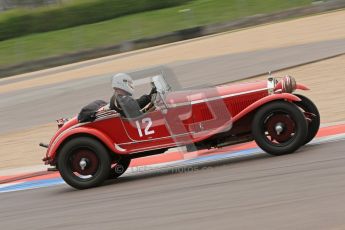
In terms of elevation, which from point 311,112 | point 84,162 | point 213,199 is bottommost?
point 213,199

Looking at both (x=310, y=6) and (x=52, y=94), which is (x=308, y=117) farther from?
(x=310, y=6)

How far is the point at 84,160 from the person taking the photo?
8.45 metres

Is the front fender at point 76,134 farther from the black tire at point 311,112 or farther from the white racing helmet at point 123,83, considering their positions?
the black tire at point 311,112

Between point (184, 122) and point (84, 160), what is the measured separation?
139 centimetres

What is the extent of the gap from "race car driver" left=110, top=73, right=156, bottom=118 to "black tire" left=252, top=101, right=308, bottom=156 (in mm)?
1441

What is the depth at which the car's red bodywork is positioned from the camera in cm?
816

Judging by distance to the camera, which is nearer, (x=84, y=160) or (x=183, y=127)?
(x=183, y=127)

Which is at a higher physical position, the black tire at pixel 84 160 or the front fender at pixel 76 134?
the front fender at pixel 76 134

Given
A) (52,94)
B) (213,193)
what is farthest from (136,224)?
(52,94)

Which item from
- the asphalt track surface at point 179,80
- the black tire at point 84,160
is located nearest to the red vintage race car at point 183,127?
the black tire at point 84,160

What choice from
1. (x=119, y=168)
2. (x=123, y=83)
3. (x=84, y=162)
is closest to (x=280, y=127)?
(x=123, y=83)

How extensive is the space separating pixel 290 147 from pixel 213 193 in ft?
4.89

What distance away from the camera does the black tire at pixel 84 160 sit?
8.37m

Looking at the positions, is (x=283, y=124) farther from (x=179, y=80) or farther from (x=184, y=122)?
(x=179, y=80)
